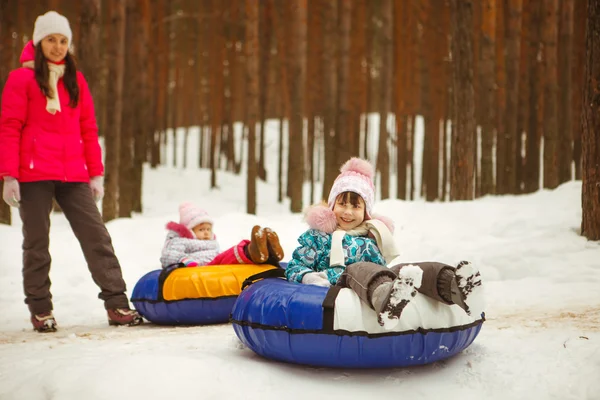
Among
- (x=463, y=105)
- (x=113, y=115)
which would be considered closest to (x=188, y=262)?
(x=113, y=115)

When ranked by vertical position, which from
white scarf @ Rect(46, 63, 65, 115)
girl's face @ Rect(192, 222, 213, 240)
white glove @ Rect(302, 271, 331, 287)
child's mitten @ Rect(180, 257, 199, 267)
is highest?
white scarf @ Rect(46, 63, 65, 115)

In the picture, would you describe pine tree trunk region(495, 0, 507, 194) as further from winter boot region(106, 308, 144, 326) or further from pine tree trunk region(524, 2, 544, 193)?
winter boot region(106, 308, 144, 326)

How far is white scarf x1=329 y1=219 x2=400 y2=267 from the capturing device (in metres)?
3.77

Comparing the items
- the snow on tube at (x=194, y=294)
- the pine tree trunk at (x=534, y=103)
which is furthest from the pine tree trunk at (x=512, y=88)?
the snow on tube at (x=194, y=294)

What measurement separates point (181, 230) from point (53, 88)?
1727 millimetres

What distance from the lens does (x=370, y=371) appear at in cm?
338

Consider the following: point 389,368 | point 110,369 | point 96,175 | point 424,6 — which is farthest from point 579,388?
point 424,6

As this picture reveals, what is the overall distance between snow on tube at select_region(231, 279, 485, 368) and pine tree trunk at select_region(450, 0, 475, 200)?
733 centimetres

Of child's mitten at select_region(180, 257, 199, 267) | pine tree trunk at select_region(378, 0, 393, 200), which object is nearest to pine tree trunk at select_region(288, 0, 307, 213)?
pine tree trunk at select_region(378, 0, 393, 200)

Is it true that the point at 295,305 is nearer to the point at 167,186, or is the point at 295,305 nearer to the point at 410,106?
the point at 410,106

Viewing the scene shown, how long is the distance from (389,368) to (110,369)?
4.94ft

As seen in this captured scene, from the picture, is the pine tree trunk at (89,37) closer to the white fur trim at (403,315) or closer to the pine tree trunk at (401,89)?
the pine tree trunk at (401,89)

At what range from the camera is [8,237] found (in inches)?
314

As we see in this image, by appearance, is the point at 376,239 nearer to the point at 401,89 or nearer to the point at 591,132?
the point at 591,132
